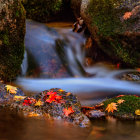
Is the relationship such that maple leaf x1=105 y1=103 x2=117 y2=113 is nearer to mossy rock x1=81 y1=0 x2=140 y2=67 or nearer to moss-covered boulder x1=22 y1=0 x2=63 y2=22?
mossy rock x1=81 y1=0 x2=140 y2=67

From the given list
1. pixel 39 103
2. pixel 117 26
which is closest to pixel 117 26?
pixel 117 26

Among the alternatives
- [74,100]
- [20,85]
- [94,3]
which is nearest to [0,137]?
[74,100]

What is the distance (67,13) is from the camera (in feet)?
38.6

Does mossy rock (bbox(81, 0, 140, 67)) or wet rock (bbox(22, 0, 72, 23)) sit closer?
mossy rock (bbox(81, 0, 140, 67))

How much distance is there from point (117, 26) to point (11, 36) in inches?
115

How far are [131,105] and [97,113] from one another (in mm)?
574

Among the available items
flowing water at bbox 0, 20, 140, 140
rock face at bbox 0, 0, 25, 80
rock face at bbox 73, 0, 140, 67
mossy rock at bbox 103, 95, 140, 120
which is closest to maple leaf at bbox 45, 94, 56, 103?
flowing water at bbox 0, 20, 140, 140

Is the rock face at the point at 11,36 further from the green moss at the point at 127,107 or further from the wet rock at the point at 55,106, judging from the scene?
the green moss at the point at 127,107

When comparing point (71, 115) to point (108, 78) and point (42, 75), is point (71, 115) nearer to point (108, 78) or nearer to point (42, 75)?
point (42, 75)

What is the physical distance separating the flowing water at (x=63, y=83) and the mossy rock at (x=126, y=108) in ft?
0.74

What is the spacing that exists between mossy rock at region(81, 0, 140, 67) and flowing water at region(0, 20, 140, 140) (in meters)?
0.60

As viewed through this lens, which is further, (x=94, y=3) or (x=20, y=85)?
(x=94, y=3)

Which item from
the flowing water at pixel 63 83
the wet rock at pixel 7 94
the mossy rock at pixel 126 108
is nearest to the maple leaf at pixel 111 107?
the mossy rock at pixel 126 108

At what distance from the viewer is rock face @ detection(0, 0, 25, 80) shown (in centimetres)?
522
